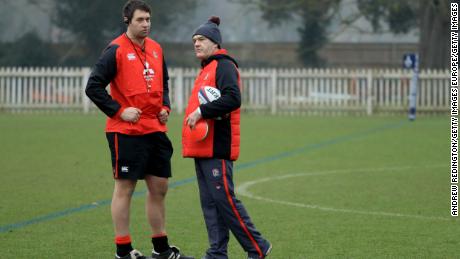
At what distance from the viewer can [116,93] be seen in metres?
7.84

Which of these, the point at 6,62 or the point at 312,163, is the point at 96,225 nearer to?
the point at 312,163

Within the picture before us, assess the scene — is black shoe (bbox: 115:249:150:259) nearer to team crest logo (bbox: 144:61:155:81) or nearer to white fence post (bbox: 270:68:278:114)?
team crest logo (bbox: 144:61:155:81)

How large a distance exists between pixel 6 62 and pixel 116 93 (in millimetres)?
38174

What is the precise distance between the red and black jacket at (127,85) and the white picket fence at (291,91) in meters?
24.3

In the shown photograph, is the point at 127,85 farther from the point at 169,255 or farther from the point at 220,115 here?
the point at 169,255

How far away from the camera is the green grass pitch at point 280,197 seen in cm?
871

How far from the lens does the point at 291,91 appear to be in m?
33.1

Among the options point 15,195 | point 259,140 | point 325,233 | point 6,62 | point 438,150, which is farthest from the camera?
point 6,62

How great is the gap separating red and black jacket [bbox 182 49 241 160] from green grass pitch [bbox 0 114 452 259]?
1.17 meters

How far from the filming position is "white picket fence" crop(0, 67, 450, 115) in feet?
105

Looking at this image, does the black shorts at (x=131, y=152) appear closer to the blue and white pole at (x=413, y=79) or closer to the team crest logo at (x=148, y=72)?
the team crest logo at (x=148, y=72)

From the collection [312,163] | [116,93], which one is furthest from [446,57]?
[116,93]

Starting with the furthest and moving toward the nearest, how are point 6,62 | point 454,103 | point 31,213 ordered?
1. point 6,62
2. point 454,103
3. point 31,213

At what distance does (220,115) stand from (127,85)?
35.2 inches
